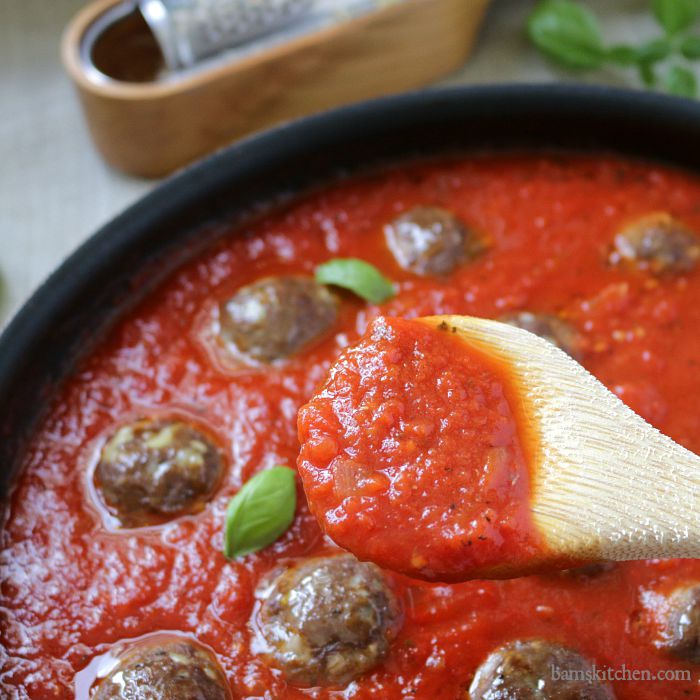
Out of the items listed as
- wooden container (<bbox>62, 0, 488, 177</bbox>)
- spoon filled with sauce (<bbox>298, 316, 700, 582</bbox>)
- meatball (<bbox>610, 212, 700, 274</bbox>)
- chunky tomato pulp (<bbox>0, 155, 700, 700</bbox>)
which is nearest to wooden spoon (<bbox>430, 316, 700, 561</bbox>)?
spoon filled with sauce (<bbox>298, 316, 700, 582</bbox>)

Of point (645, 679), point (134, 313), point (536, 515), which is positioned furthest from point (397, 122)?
point (645, 679)

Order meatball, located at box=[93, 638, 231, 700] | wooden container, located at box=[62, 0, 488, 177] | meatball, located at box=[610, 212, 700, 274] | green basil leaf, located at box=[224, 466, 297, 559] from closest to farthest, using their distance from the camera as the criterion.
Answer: meatball, located at box=[93, 638, 231, 700] → green basil leaf, located at box=[224, 466, 297, 559] → meatball, located at box=[610, 212, 700, 274] → wooden container, located at box=[62, 0, 488, 177]

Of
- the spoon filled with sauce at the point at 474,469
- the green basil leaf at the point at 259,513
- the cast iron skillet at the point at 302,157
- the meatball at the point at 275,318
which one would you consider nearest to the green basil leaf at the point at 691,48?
the cast iron skillet at the point at 302,157

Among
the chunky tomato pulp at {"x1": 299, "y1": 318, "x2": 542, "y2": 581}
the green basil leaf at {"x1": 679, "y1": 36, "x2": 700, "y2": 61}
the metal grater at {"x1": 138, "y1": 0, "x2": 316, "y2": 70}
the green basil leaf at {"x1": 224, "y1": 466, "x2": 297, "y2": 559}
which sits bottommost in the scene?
Answer: the green basil leaf at {"x1": 679, "y1": 36, "x2": 700, "y2": 61}

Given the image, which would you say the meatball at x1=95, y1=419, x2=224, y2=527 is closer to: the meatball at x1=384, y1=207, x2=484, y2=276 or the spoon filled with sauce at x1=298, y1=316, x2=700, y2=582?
the spoon filled with sauce at x1=298, y1=316, x2=700, y2=582

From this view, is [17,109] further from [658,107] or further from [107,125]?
[658,107]

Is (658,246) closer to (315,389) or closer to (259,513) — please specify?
(315,389)
